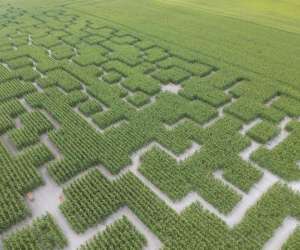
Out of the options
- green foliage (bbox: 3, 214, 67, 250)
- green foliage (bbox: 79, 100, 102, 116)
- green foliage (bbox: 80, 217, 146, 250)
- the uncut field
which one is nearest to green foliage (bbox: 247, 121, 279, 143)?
the uncut field

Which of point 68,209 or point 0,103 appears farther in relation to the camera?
point 0,103

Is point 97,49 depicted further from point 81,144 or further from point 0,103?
point 81,144

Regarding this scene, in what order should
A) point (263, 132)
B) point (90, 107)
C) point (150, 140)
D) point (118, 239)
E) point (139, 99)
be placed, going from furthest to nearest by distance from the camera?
point (139, 99)
point (90, 107)
point (263, 132)
point (150, 140)
point (118, 239)

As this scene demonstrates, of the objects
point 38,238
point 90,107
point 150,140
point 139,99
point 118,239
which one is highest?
point 139,99

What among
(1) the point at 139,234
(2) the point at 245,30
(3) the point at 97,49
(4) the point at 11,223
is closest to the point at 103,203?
(1) the point at 139,234

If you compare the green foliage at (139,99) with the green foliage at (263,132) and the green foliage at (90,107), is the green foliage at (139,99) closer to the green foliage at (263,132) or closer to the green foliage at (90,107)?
the green foliage at (90,107)

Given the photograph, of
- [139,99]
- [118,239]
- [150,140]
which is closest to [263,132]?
[150,140]

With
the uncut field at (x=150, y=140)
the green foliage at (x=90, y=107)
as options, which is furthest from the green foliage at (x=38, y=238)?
the green foliage at (x=90, y=107)

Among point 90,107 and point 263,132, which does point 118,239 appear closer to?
point 90,107
